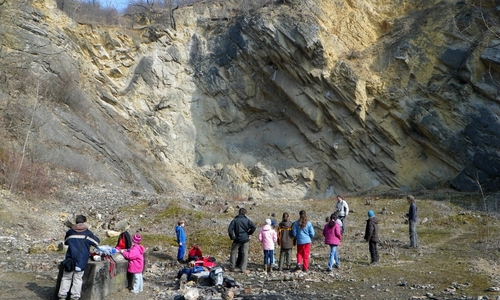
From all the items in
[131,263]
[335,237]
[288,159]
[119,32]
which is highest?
[119,32]

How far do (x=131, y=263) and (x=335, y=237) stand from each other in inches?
191

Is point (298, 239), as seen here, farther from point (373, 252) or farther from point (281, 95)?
point (281, 95)

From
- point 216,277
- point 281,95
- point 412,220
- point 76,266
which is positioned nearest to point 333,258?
point 216,277

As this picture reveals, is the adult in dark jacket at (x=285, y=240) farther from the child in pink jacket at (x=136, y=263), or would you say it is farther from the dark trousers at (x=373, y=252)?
the child in pink jacket at (x=136, y=263)

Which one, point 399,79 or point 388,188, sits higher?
point 399,79

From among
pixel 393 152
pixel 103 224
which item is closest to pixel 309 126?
pixel 393 152

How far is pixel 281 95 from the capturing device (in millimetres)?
31812

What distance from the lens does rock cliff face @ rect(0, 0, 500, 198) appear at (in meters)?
26.1

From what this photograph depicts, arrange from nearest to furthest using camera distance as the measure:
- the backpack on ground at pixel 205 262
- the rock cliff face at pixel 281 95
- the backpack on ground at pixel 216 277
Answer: the backpack on ground at pixel 216 277
the backpack on ground at pixel 205 262
the rock cliff face at pixel 281 95

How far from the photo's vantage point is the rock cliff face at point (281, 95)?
26.1m

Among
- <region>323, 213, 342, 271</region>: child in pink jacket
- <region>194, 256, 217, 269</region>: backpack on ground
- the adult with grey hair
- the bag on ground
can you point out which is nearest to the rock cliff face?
the adult with grey hair

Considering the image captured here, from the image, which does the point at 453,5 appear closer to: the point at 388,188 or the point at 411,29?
the point at 411,29

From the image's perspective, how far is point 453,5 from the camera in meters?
29.4

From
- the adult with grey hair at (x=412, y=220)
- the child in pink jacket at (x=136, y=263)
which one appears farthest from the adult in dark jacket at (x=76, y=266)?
the adult with grey hair at (x=412, y=220)
